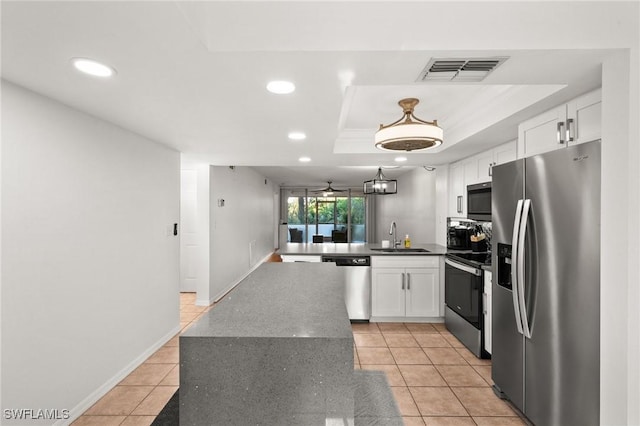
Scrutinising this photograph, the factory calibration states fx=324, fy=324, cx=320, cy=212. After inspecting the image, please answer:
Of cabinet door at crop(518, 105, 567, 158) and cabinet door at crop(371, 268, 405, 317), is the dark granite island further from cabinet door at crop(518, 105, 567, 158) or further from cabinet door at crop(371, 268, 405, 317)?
cabinet door at crop(371, 268, 405, 317)

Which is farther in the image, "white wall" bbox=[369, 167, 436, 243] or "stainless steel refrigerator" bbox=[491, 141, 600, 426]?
"white wall" bbox=[369, 167, 436, 243]

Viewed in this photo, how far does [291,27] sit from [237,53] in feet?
0.83

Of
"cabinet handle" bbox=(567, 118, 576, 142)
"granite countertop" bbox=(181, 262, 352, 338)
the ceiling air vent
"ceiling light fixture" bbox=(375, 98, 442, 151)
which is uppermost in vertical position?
the ceiling air vent

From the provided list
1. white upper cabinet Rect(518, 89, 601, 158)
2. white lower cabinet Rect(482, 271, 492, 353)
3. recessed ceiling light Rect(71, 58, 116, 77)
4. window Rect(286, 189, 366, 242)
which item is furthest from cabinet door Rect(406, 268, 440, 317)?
window Rect(286, 189, 366, 242)

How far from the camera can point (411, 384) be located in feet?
8.64

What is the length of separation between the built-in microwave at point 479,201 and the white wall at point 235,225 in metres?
3.54

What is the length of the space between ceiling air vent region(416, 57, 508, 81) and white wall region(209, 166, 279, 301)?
3.97 m

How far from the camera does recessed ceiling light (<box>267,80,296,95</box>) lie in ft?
5.56

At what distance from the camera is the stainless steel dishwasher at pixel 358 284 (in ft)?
13.4

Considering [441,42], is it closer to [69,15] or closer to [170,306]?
[69,15]

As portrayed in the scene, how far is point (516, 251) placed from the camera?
6.56 feet

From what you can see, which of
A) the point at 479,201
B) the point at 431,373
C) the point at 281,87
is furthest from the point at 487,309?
the point at 281,87

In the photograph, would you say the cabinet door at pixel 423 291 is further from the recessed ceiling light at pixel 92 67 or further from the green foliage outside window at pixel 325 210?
the green foliage outside window at pixel 325 210

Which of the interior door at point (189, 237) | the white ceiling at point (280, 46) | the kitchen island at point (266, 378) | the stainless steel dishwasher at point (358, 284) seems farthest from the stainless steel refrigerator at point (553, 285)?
the interior door at point (189, 237)
